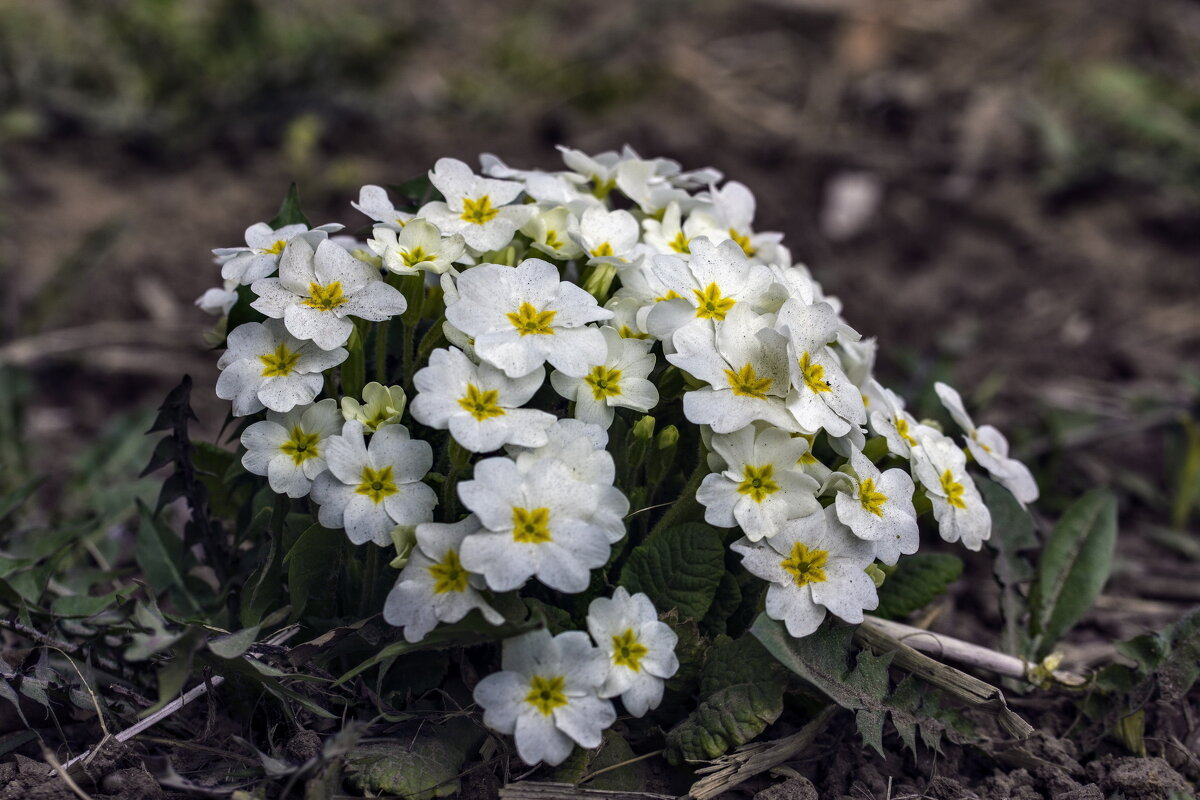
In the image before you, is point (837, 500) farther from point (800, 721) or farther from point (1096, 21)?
point (1096, 21)

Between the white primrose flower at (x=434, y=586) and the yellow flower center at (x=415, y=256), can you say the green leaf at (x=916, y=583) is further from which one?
the yellow flower center at (x=415, y=256)

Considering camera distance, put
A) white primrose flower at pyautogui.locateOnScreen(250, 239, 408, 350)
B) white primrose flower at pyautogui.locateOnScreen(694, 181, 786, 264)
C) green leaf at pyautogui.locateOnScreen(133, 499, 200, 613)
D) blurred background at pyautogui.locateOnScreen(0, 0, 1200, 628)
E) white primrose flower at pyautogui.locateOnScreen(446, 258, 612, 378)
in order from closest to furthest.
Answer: white primrose flower at pyautogui.locateOnScreen(446, 258, 612, 378) < white primrose flower at pyautogui.locateOnScreen(250, 239, 408, 350) < white primrose flower at pyautogui.locateOnScreen(694, 181, 786, 264) < green leaf at pyautogui.locateOnScreen(133, 499, 200, 613) < blurred background at pyautogui.locateOnScreen(0, 0, 1200, 628)

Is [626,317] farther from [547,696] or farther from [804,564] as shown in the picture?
[547,696]

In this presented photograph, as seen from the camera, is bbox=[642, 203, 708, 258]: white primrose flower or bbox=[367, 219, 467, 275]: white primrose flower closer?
bbox=[367, 219, 467, 275]: white primrose flower

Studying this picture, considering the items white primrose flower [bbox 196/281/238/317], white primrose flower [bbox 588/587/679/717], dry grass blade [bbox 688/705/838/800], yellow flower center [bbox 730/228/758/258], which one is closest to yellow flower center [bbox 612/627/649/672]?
white primrose flower [bbox 588/587/679/717]

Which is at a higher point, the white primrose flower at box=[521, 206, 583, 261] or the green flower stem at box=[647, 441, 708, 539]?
the white primrose flower at box=[521, 206, 583, 261]

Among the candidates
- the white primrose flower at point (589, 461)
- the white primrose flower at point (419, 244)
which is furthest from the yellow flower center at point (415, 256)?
the white primrose flower at point (589, 461)

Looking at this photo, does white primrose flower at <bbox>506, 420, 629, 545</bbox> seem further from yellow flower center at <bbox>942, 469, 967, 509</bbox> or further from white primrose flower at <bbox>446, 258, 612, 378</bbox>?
yellow flower center at <bbox>942, 469, 967, 509</bbox>

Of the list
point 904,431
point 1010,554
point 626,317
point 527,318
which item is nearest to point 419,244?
point 527,318
